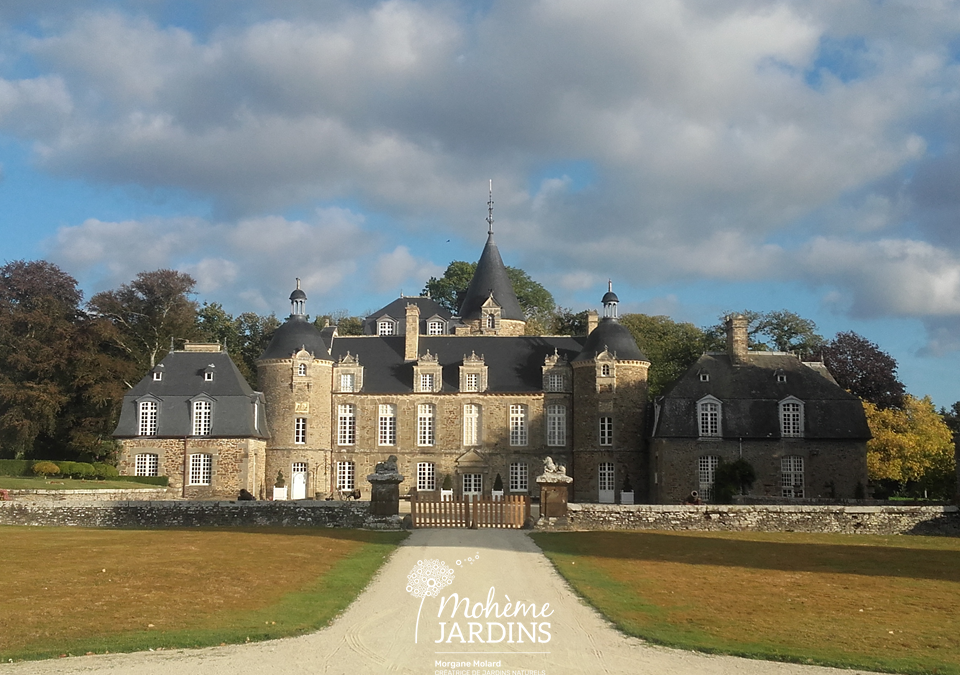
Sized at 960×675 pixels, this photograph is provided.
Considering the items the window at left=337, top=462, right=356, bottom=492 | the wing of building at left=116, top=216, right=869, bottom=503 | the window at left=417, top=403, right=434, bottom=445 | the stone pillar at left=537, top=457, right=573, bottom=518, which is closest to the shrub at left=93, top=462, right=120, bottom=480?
the wing of building at left=116, top=216, right=869, bottom=503

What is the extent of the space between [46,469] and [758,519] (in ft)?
105

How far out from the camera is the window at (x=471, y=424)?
46.3 metres

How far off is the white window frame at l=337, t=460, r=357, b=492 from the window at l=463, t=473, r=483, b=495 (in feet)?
18.2

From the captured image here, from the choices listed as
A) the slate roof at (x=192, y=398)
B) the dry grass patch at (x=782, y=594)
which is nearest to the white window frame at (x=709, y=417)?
the dry grass patch at (x=782, y=594)

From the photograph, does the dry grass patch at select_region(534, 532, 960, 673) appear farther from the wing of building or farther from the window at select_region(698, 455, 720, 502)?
the wing of building

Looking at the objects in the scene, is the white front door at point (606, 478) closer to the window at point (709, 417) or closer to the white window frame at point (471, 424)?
the window at point (709, 417)

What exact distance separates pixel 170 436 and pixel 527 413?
56.7 feet

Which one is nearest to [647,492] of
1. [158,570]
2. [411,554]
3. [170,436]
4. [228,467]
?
[228,467]

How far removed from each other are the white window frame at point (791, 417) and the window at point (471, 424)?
1450 centimetres

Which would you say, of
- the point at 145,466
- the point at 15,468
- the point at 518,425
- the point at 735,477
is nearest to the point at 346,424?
the point at 518,425

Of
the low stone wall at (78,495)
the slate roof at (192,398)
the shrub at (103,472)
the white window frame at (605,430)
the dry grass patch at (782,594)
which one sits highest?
the slate roof at (192,398)

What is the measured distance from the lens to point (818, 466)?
135 ft

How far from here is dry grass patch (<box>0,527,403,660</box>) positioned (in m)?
12.3

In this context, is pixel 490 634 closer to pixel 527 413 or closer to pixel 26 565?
pixel 26 565
